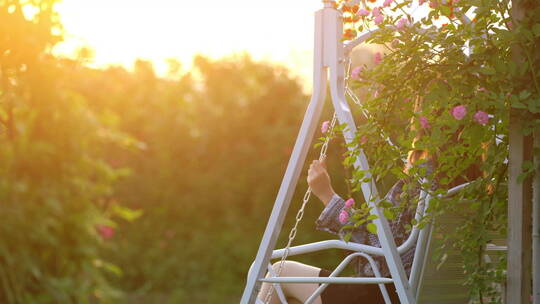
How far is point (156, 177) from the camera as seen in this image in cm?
877

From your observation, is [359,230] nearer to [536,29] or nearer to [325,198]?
[325,198]

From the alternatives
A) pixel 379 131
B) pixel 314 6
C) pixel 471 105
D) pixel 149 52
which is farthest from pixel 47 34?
pixel 149 52

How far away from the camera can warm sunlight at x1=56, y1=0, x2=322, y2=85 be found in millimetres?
9484

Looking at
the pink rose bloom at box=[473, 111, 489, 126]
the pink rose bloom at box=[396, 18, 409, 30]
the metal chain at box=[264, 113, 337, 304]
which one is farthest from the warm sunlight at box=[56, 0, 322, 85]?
the pink rose bloom at box=[473, 111, 489, 126]

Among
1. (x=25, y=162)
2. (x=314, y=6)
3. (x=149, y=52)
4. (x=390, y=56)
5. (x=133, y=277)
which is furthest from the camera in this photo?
(x=149, y=52)

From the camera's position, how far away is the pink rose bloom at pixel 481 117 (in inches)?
70.1

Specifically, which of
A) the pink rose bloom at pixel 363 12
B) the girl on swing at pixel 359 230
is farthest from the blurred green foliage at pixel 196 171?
the pink rose bloom at pixel 363 12

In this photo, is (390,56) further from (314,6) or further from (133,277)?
(133,277)

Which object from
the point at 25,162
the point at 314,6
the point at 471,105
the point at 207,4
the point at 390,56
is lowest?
the point at 25,162

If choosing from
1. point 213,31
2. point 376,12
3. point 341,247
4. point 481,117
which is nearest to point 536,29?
point 481,117

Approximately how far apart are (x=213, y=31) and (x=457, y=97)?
8273 millimetres

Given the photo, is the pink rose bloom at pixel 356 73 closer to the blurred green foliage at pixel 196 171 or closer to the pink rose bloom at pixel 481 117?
the pink rose bloom at pixel 481 117

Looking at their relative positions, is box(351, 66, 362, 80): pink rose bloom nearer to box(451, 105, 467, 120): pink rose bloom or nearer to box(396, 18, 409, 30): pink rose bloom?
box(396, 18, 409, 30): pink rose bloom

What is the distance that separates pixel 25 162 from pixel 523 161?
2.10m
